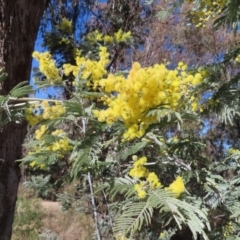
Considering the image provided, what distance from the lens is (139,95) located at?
42.0 inches

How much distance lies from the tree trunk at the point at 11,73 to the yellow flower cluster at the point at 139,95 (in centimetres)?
162

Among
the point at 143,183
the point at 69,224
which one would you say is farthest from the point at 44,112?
the point at 69,224

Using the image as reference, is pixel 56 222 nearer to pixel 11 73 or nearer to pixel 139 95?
pixel 11 73

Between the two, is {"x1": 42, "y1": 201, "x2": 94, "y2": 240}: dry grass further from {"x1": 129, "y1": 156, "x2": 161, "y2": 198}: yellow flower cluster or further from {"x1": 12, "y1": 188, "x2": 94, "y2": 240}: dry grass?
{"x1": 129, "y1": 156, "x2": 161, "y2": 198}: yellow flower cluster

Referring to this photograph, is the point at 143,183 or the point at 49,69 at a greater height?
the point at 49,69

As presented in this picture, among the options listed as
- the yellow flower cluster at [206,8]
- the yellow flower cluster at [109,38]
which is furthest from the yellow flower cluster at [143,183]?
the yellow flower cluster at [109,38]

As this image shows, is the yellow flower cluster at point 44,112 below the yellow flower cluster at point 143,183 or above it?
above

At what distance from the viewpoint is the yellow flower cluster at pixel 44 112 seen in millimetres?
1316

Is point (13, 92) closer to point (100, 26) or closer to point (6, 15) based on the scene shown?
point (6, 15)

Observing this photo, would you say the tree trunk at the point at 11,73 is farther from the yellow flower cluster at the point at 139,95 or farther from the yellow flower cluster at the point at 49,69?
the yellow flower cluster at the point at 139,95

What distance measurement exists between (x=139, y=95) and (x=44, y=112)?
42 cm

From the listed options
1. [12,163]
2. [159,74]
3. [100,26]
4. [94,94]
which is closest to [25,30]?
[12,163]

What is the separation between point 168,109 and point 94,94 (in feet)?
0.86

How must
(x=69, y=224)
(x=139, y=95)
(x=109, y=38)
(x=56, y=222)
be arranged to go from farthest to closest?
1. (x=56, y=222)
2. (x=69, y=224)
3. (x=109, y=38)
4. (x=139, y=95)
